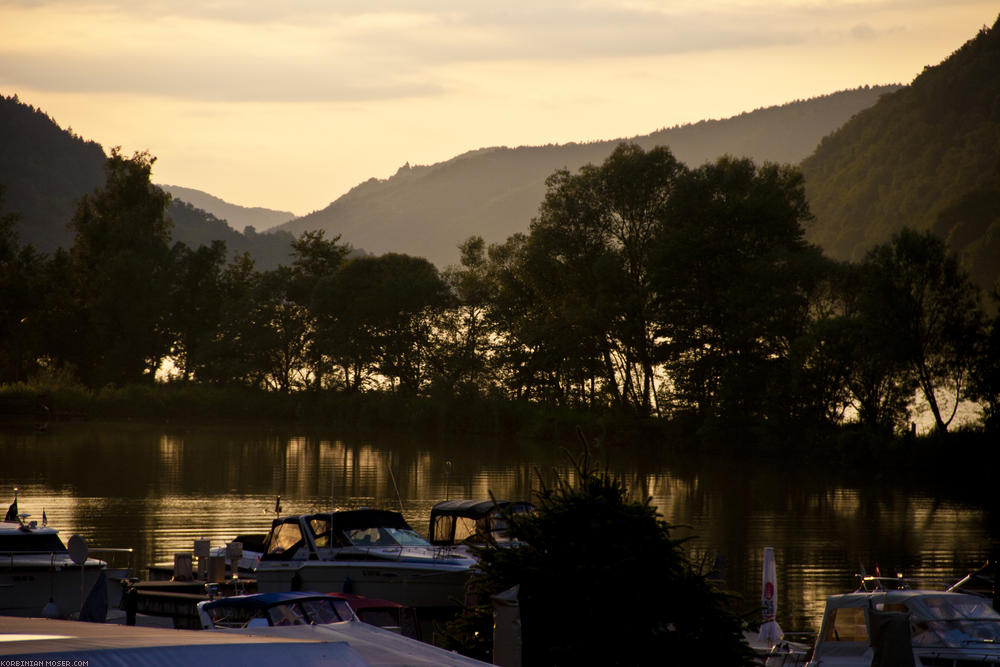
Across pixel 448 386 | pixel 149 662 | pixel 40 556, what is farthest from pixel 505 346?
→ pixel 149 662

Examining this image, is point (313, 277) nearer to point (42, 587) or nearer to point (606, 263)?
point (606, 263)

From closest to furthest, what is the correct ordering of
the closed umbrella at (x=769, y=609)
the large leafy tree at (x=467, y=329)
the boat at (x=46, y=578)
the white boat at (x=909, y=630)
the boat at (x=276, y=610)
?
the white boat at (x=909, y=630)
the boat at (x=276, y=610)
the closed umbrella at (x=769, y=609)
the boat at (x=46, y=578)
the large leafy tree at (x=467, y=329)

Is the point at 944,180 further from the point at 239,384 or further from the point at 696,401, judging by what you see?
the point at 239,384

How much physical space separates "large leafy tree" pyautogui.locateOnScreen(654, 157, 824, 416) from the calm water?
5.17m

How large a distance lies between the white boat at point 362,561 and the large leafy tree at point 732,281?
37.4m

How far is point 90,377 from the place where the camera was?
8750 centimetres

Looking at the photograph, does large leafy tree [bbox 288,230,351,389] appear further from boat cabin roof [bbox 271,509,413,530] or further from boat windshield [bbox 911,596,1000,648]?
boat windshield [bbox 911,596,1000,648]

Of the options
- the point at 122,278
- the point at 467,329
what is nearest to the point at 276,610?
the point at 467,329

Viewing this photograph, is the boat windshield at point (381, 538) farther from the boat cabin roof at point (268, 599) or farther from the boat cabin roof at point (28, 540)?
the boat cabin roof at point (268, 599)

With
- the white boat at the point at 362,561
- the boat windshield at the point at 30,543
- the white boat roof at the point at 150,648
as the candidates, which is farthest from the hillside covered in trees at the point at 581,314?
the white boat roof at the point at 150,648

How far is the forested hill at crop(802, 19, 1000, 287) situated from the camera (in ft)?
321

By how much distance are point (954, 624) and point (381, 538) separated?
37.5 feet

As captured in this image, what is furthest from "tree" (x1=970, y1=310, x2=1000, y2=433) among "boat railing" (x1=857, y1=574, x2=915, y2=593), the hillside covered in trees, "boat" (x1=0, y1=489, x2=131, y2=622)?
"boat" (x1=0, y1=489, x2=131, y2=622)

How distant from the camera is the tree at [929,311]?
51.7 meters
